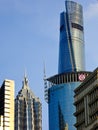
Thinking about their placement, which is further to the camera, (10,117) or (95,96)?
(95,96)

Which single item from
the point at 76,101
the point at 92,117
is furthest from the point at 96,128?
the point at 76,101

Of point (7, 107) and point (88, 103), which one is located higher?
point (88, 103)

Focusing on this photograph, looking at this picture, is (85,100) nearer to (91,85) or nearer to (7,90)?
(91,85)

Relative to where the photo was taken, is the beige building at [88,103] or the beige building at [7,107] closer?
the beige building at [7,107]

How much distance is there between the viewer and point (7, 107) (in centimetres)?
11144

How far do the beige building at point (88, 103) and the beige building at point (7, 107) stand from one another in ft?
111

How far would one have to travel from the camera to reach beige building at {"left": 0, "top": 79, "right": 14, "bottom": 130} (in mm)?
110625

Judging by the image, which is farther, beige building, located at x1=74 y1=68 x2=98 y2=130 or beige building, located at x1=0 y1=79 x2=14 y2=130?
beige building, located at x1=74 y1=68 x2=98 y2=130

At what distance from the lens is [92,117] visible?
149125mm

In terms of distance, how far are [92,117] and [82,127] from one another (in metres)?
9.05

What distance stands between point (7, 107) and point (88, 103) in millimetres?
47047

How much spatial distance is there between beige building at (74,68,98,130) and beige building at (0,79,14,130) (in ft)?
111

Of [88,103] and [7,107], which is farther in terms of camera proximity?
[88,103]

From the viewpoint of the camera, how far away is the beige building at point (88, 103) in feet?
479
